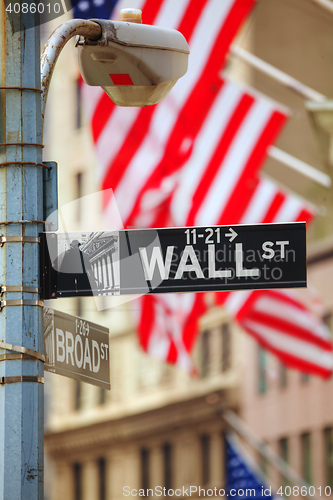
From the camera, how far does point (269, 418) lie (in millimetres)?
31859

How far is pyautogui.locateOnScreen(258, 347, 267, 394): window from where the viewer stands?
32844mm

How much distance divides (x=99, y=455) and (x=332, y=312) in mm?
15906

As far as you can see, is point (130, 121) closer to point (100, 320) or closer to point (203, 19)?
point (203, 19)

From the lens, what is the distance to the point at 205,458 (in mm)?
35344

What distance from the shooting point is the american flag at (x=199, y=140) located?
15992 mm

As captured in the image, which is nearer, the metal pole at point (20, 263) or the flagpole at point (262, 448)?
the metal pole at point (20, 263)

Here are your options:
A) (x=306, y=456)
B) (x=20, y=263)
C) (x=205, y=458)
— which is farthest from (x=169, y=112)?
(x=205, y=458)

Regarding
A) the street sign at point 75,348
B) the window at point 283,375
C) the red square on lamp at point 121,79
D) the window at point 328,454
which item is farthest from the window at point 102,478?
the red square on lamp at point 121,79

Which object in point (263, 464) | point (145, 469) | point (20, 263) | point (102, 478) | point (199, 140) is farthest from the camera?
point (102, 478)

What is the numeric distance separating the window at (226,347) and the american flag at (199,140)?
49.6ft

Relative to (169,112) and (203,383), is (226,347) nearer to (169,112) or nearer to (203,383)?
(203,383)

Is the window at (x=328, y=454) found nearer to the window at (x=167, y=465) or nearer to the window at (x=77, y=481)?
the window at (x=167, y=465)

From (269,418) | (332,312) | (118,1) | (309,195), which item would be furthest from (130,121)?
(269,418)

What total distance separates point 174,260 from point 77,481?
125ft
